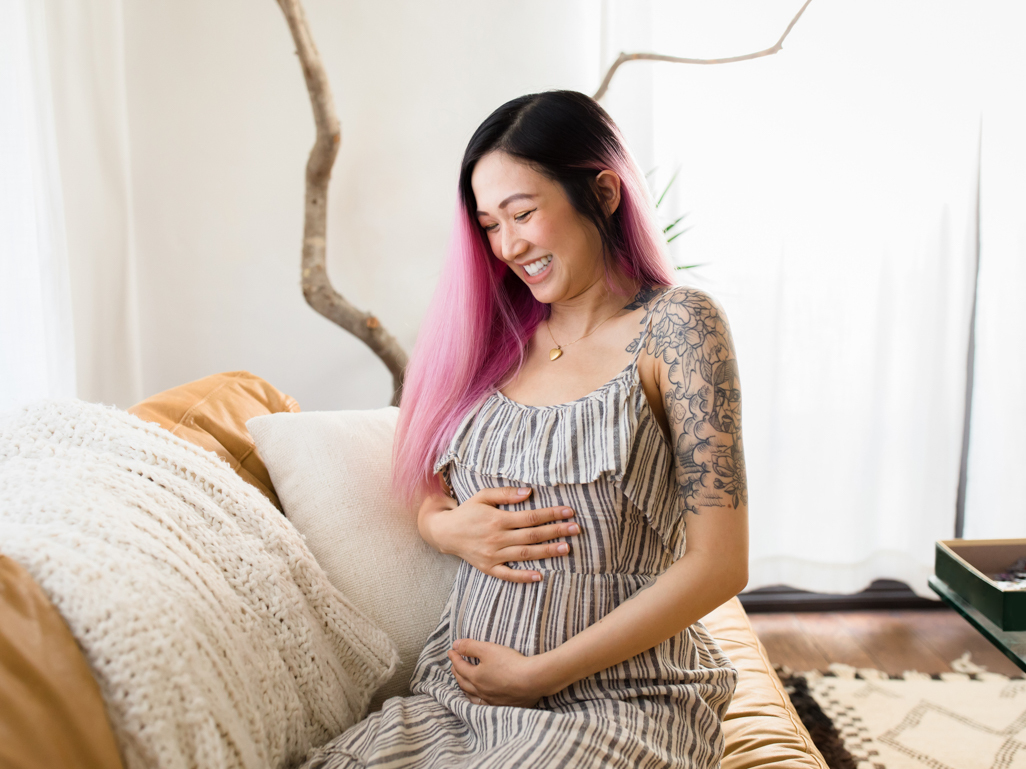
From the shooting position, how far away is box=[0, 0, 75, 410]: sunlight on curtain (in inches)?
60.0

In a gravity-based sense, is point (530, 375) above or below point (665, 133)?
below

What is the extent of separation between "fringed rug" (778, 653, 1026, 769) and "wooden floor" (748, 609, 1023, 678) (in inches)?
2.2

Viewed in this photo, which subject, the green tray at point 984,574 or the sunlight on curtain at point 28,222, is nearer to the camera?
the green tray at point 984,574

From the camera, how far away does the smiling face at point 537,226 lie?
102 centimetres

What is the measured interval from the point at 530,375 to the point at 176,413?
59 cm

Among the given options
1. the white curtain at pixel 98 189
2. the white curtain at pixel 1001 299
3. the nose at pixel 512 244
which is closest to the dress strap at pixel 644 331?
the nose at pixel 512 244

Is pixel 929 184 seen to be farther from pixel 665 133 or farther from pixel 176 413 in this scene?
pixel 176 413

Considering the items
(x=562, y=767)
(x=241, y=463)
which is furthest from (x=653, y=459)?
(x=241, y=463)

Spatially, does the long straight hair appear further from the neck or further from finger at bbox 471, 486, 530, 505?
finger at bbox 471, 486, 530, 505

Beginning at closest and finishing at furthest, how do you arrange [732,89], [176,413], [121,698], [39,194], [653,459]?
1. [121,698]
2. [653,459]
3. [176,413]
4. [39,194]
5. [732,89]

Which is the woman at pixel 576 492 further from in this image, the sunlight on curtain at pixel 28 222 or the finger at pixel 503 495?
the sunlight on curtain at pixel 28 222

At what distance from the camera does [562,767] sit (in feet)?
2.37

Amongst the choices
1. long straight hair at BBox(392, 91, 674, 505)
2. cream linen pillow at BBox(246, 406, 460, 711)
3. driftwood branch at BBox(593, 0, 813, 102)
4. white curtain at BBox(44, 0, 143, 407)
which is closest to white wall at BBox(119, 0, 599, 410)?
white curtain at BBox(44, 0, 143, 407)

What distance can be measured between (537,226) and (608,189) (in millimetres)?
145
